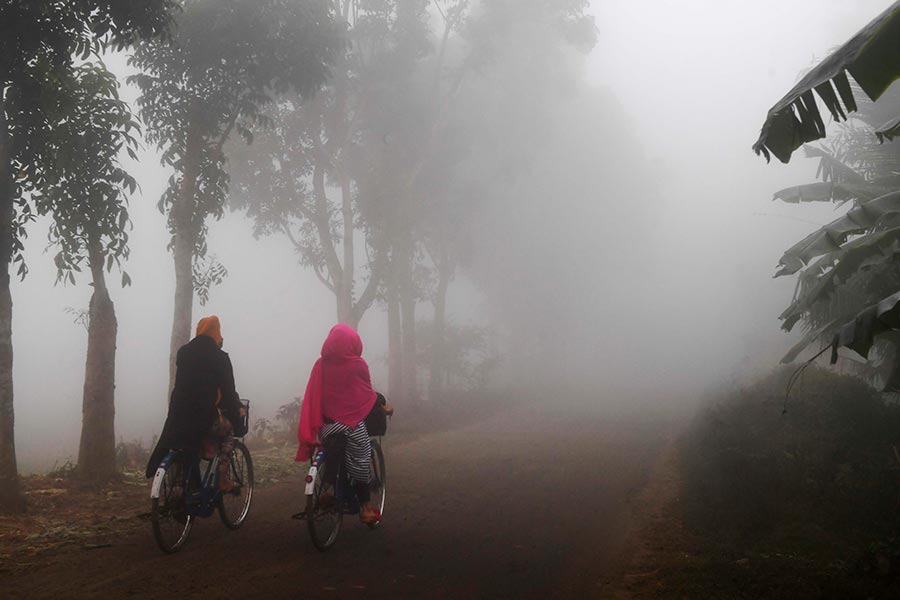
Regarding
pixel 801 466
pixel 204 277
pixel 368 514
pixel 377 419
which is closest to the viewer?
pixel 368 514

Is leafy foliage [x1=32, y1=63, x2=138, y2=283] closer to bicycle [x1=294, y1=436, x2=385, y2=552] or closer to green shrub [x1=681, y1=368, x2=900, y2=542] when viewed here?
bicycle [x1=294, y1=436, x2=385, y2=552]

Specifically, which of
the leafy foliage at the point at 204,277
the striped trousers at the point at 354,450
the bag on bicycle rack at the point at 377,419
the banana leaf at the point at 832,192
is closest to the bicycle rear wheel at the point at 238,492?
the striped trousers at the point at 354,450

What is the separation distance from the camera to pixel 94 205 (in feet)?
30.7

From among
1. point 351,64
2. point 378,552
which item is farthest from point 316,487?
point 351,64

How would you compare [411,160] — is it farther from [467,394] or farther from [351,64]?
[467,394]

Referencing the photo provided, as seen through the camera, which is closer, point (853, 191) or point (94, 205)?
point (94, 205)

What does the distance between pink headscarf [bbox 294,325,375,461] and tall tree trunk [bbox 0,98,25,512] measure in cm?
348

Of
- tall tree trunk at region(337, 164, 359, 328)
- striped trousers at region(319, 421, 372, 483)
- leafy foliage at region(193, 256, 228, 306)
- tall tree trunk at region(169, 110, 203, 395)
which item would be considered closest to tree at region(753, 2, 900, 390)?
striped trousers at region(319, 421, 372, 483)

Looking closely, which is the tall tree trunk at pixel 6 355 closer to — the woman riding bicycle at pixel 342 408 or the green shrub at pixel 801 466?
the woman riding bicycle at pixel 342 408

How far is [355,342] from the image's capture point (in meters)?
7.24

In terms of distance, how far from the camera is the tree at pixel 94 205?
9.17 metres

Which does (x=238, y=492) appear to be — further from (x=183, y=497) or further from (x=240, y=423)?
(x=183, y=497)

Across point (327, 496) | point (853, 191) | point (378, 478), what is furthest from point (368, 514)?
point (853, 191)

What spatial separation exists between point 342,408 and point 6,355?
4040mm
